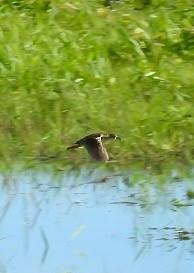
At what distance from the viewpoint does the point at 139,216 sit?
222 inches

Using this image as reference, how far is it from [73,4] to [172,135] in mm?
2300

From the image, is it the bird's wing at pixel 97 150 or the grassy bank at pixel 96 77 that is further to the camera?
the grassy bank at pixel 96 77

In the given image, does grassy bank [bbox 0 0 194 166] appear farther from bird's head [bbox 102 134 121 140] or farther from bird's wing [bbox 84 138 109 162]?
bird's wing [bbox 84 138 109 162]

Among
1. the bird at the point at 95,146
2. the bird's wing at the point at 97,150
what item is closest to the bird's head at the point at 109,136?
the bird at the point at 95,146

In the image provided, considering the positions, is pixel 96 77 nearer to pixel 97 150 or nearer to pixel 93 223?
pixel 97 150

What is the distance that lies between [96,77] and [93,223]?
2.17 m

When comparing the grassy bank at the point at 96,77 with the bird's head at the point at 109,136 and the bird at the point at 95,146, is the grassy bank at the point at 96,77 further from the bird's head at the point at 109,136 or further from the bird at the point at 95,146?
the bird at the point at 95,146

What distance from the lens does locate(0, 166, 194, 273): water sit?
504 centimetres

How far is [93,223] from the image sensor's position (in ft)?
18.1

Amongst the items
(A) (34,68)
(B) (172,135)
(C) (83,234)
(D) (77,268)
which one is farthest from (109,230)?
(A) (34,68)

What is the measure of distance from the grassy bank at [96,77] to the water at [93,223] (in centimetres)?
48

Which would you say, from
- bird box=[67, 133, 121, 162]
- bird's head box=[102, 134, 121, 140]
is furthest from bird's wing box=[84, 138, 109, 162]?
bird's head box=[102, 134, 121, 140]

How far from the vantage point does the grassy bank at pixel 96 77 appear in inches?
269

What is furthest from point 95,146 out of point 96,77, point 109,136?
point 96,77
